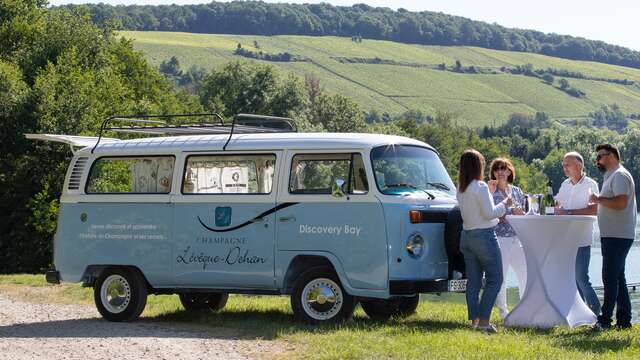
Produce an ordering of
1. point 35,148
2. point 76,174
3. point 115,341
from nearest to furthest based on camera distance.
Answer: point 115,341
point 76,174
point 35,148

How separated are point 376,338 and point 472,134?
135m

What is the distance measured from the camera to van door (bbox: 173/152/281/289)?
1284 cm

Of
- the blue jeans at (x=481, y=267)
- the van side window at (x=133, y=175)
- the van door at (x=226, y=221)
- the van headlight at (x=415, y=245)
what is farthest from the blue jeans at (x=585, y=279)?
the van side window at (x=133, y=175)

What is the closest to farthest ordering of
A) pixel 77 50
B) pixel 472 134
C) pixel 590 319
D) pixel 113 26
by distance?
pixel 590 319 < pixel 77 50 < pixel 113 26 < pixel 472 134

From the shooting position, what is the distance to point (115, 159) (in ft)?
46.6

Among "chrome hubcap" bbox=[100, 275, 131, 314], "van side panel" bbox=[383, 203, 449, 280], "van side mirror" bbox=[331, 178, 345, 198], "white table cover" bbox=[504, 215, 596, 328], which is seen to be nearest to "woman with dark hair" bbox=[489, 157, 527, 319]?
"white table cover" bbox=[504, 215, 596, 328]

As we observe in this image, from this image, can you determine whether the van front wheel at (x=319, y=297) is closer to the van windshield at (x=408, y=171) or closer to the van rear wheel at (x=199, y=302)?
the van windshield at (x=408, y=171)

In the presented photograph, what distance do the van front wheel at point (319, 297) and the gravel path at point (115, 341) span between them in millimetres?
858

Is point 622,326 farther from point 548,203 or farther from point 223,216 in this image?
point 223,216

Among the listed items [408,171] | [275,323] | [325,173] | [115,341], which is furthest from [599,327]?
[115,341]

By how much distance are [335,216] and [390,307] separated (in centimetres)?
198

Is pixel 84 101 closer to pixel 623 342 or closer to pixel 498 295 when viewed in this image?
pixel 498 295

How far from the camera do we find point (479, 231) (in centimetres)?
1188

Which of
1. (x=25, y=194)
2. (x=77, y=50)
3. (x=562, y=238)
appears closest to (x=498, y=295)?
(x=562, y=238)
